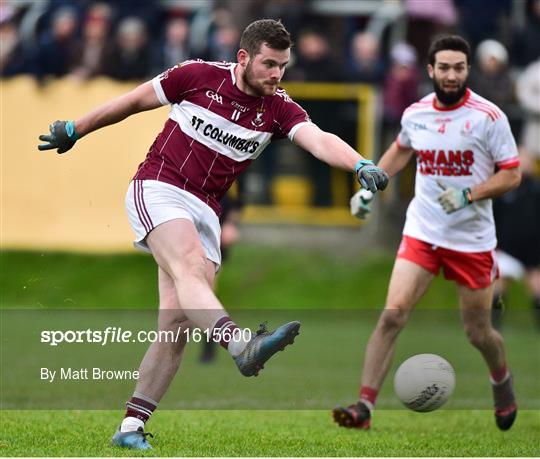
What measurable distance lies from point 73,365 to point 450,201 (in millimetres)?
3005

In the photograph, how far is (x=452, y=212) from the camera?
9.51 meters

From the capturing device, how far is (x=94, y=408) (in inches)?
388

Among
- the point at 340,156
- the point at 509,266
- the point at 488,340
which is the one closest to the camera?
the point at 340,156

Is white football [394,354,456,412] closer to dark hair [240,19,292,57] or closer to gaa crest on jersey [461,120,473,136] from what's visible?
gaa crest on jersey [461,120,473,136]

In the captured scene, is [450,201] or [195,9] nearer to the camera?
[450,201]

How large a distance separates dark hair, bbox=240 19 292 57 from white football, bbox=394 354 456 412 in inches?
94.0

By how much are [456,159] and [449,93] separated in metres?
0.48

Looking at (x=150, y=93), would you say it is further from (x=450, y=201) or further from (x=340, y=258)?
(x=340, y=258)

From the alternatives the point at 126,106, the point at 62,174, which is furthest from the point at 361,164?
the point at 62,174

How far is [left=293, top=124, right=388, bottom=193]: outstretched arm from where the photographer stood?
7648 millimetres

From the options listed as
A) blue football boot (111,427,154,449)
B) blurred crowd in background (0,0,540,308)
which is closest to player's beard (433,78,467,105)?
blue football boot (111,427,154,449)

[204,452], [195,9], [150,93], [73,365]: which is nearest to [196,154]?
[150,93]

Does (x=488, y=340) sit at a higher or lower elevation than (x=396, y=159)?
lower
